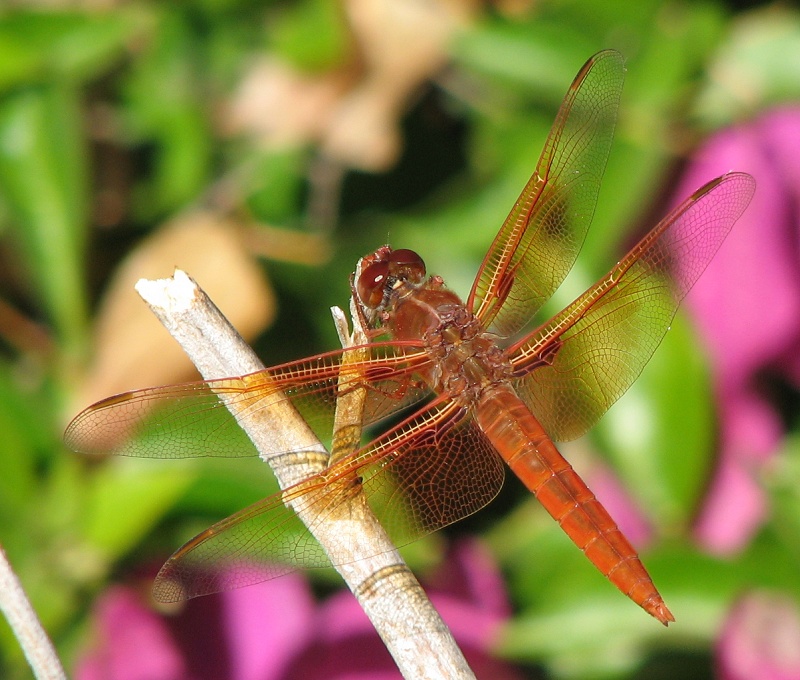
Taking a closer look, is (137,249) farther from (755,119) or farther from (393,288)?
(755,119)

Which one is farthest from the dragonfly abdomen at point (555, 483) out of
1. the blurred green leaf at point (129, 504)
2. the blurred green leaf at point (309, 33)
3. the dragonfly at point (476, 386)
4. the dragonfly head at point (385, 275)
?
the blurred green leaf at point (309, 33)

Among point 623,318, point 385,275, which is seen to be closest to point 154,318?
point 385,275

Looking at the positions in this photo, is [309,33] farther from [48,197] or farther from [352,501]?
[352,501]

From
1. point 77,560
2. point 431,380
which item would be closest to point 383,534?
point 431,380

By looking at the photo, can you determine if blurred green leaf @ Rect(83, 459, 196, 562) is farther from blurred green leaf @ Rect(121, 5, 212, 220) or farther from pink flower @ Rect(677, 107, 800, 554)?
pink flower @ Rect(677, 107, 800, 554)

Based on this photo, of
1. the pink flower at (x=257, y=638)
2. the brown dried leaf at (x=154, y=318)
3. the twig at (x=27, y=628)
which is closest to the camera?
the twig at (x=27, y=628)

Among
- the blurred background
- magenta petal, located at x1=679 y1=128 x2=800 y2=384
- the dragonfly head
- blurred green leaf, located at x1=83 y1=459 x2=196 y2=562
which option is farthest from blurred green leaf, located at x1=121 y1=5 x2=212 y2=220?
magenta petal, located at x1=679 y1=128 x2=800 y2=384

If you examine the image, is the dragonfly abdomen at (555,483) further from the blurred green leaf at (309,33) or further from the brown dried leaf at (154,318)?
the blurred green leaf at (309,33)
